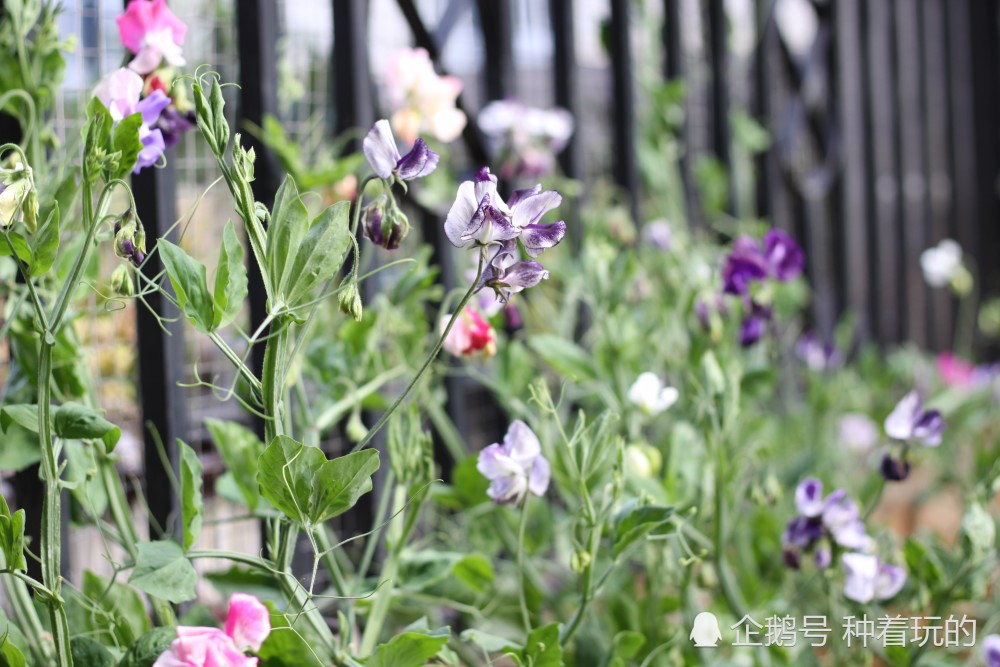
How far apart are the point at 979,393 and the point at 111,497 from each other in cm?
140

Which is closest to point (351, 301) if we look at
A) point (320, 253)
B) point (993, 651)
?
point (320, 253)

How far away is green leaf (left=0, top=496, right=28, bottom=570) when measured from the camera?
1.95ft

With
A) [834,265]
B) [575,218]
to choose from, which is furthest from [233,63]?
[834,265]

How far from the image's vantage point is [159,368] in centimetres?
89

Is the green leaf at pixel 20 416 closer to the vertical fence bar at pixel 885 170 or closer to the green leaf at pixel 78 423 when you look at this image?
the green leaf at pixel 78 423

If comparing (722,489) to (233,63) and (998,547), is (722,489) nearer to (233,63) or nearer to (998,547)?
(998,547)

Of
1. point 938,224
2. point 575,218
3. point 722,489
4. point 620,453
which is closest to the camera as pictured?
point 620,453

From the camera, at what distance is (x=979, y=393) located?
171 cm

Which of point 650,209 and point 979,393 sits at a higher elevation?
point 650,209

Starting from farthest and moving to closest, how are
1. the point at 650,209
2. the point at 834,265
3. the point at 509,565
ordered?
the point at 834,265, the point at 650,209, the point at 509,565

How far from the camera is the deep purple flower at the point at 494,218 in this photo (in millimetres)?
595

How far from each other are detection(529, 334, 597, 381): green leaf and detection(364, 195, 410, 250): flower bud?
0.38m

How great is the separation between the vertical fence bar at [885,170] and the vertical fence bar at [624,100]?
3.15ft

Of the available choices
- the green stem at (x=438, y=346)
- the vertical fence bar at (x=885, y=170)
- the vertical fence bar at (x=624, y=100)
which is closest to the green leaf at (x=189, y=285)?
the green stem at (x=438, y=346)
